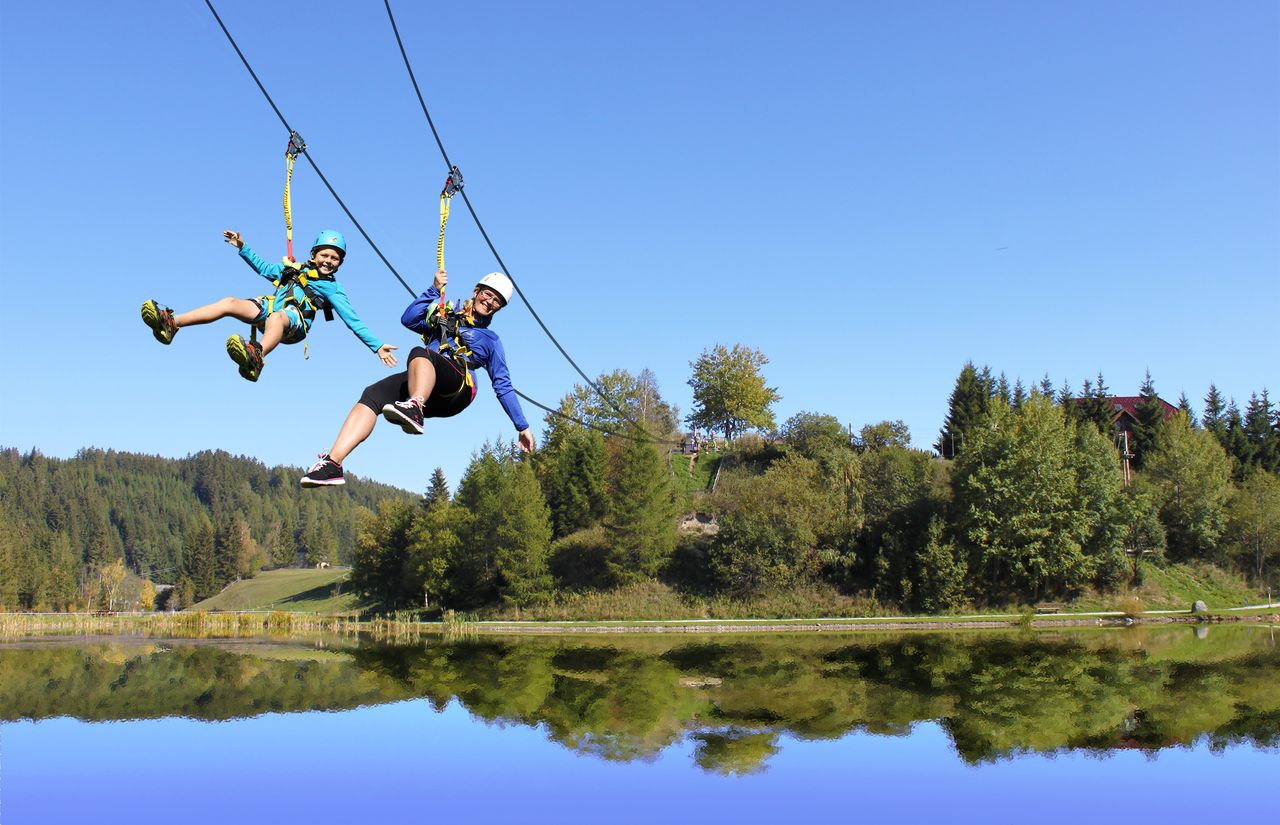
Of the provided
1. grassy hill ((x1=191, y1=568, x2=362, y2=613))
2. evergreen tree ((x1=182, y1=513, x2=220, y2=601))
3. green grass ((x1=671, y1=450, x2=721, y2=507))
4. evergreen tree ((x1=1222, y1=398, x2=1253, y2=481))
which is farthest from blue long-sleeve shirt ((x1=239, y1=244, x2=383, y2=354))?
evergreen tree ((x1=182, y1=513, x2=220, y2=601))

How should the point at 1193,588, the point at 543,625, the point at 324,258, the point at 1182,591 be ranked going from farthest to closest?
the point at 1193,588 < the point at 1182,591 < the point at 543,625 < the point at 324,258

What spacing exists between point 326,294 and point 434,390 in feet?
4.31

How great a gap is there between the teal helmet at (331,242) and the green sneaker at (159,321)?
4.64 feet

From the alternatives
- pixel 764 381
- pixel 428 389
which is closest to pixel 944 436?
pixel 764 381

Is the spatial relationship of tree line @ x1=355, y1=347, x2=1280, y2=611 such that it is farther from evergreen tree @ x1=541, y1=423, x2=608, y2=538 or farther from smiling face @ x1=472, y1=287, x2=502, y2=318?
smiling face @ x1=472, y1=287, x2=502, y2=318

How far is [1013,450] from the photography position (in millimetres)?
53562

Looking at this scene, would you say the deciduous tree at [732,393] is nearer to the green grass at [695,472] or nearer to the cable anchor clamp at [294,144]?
the green grass at [695,472]

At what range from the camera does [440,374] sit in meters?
8.77

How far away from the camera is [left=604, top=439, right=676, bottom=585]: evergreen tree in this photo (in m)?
56.9

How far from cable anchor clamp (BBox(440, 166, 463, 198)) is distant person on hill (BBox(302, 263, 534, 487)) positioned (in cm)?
82

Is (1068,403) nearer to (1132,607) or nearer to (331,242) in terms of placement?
(1132,607)

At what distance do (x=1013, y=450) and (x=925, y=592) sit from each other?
32.7ft

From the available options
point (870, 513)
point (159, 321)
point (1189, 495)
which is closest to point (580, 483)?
point (870, 513)

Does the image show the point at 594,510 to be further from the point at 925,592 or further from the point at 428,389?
the point at 428,389
